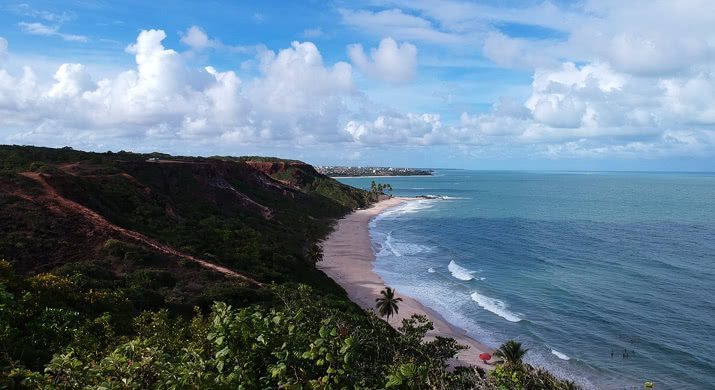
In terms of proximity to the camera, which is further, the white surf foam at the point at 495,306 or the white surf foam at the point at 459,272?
the white surf foam at the point at 459,272

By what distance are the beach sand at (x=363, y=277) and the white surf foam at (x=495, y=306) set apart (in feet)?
19.2

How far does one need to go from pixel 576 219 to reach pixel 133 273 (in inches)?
3916

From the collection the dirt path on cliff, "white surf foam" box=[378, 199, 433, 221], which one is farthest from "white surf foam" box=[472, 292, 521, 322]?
"white surf foam" box=[378, 199, 433, 221]

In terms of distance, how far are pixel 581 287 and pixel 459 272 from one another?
48.8 ft

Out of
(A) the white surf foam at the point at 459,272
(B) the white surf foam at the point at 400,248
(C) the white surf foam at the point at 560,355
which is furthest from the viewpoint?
(B) the white surf foam at the point at 400,248

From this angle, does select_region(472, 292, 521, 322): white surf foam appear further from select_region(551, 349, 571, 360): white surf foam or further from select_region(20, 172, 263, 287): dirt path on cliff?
select_region(20, 172, 263, 287): dirt path on cliff

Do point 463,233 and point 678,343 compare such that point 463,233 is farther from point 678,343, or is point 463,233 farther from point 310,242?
point 678,343

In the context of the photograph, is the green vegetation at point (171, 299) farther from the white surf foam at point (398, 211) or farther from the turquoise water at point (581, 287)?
the white surf foam at point (398, 211)

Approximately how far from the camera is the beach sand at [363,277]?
3634 centimetres

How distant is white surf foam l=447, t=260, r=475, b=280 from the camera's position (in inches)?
2250

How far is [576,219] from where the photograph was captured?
105 m

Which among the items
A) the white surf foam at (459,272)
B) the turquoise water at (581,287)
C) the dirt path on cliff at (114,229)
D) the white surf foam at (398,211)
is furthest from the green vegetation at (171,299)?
the white surf foam at (398,211)

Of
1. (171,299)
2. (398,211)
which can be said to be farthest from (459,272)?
(398,211)

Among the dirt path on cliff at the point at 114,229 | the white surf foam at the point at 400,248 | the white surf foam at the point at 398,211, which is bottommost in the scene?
the white surf foam at the point at 400,248
